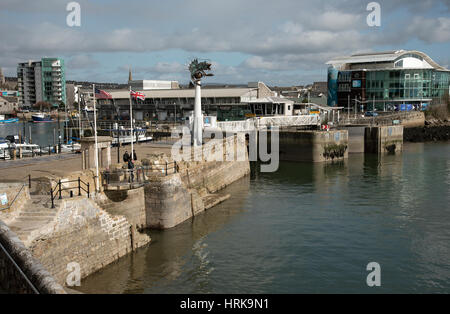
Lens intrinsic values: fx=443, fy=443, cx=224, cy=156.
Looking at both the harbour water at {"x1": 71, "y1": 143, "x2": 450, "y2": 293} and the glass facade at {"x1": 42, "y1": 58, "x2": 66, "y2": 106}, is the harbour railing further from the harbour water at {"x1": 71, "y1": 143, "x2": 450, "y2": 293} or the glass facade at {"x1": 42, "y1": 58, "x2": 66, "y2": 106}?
the glass facade at {"x1": 42, "y1": 58, "x2": 66, "y2": 106}

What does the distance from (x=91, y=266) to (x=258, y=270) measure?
6993mm

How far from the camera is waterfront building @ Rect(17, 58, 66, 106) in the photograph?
583 feet

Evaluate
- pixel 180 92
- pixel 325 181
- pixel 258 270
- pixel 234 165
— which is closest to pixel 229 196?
pixel 234 165

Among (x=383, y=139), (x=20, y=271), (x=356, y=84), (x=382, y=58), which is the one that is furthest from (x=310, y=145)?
(x=382, y=58)

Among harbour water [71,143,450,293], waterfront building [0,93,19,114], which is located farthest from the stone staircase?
waterfront building [0,93,19,114]

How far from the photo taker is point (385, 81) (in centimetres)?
9819

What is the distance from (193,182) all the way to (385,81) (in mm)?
78520

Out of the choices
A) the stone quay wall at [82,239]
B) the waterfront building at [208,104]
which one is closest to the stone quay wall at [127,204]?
the stone quay wall at [82,239]

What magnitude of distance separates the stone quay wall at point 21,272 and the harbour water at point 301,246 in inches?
175

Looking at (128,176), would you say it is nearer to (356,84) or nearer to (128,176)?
(128,176)

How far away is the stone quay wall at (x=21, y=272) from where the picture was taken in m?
11.1

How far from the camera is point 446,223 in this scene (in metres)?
26.3

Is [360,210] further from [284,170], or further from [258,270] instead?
[284,170]

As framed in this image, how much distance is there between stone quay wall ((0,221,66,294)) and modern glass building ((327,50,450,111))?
297 feet
